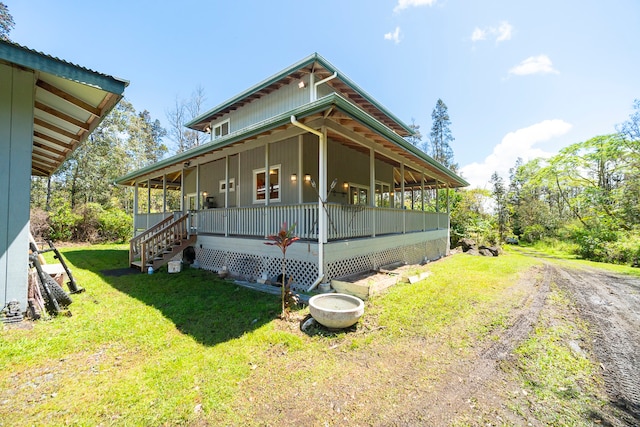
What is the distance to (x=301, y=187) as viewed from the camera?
Answer: 795 centimetres

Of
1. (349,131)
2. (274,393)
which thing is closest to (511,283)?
(349,131)

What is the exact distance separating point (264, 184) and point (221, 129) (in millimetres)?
5861

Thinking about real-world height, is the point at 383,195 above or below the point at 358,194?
above

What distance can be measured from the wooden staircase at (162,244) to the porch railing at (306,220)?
531 millimetres

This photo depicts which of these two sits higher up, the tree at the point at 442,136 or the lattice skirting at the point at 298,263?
the tree at the point at 442,136

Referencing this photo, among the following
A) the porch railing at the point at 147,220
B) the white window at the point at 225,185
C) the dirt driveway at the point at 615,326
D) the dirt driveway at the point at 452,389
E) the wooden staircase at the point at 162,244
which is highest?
the white window at the point at 225,185

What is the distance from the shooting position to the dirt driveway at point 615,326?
117 inches

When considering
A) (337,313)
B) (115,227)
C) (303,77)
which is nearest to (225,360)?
(337,313)

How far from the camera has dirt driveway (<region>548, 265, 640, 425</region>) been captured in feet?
9.74

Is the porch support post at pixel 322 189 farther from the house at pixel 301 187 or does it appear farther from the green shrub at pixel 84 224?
the green shrub at pixel 84 224

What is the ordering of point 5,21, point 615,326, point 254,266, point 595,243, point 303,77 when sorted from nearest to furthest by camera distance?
point 615,326
point 254,266
point 303,77
point 595,243
point 5,21

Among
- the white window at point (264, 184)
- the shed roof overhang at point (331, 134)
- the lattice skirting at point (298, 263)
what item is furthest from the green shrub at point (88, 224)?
the white window at point (264, 184)

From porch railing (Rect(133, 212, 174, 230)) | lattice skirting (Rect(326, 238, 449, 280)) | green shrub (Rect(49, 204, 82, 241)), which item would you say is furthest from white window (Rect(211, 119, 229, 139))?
green shrub (Rect(49, 204, 82, 241))

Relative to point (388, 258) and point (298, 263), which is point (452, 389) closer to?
point (298, 263)
